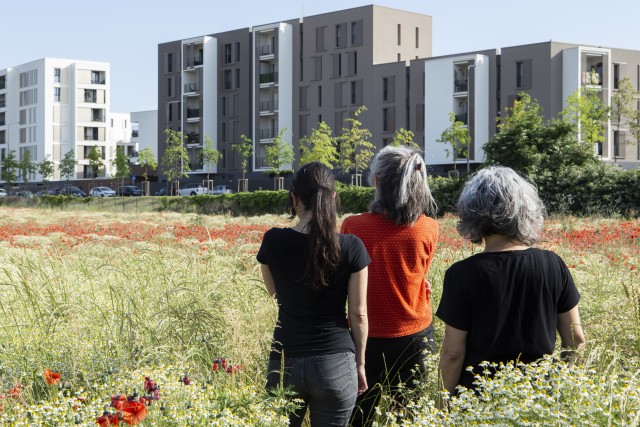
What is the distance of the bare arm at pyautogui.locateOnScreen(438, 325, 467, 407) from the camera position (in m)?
3.77

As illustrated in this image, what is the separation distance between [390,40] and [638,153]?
23.2 meters

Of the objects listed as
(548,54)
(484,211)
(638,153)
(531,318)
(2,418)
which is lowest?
(2,418)

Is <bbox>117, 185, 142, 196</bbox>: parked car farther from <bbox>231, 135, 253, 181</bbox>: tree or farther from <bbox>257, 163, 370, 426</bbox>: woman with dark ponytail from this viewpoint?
<bbox>257, 163, 370, 426</bbox>: woman with dark ponytail

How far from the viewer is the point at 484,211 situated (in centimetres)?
371

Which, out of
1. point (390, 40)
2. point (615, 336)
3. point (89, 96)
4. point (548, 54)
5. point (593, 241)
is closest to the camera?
point (615, 336)

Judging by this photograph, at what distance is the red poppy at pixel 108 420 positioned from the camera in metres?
3.38

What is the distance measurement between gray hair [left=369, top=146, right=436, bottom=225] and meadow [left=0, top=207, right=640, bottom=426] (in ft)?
3.37

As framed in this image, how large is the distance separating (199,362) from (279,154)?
62443 mm

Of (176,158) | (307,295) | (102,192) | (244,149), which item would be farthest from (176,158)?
(307,295)

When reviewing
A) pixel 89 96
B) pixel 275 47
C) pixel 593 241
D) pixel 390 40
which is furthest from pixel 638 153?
pixel 89 96

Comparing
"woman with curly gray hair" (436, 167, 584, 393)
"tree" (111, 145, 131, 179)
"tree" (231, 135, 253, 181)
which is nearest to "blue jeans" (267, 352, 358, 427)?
"woman with curly gray hair" (436, 167, 584, 393)

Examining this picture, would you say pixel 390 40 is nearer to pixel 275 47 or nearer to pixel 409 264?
pixel 275 47

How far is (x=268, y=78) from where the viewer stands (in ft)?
250

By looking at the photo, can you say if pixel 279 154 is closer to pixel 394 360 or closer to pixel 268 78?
pixel 268 78
